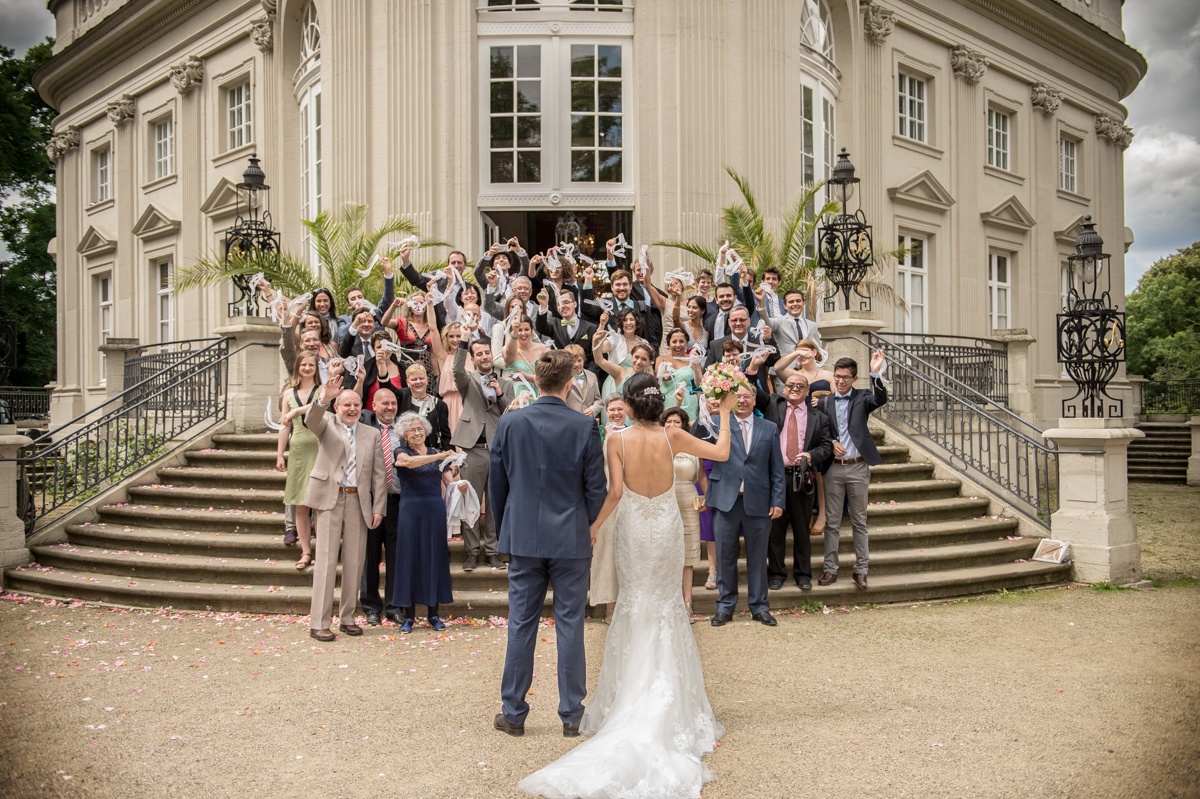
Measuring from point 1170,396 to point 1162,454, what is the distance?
644cm

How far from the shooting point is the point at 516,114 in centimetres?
1405

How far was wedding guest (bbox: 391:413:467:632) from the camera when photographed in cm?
666

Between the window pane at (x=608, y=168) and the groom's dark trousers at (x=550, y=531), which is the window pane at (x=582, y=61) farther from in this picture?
the groom's dark trousers at (x=550, y=531)

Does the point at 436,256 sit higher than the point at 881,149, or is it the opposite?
the point at 881,149

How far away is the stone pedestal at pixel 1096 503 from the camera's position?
852cm

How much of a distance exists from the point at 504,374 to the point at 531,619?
344cm

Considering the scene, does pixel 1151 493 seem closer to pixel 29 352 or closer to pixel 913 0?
pixel 913 0

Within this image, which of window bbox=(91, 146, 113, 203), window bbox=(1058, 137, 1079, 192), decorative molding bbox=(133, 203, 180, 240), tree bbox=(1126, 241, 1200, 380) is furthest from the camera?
tree bbox=(1126, 241, 1200, 380)

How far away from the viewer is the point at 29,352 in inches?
1252

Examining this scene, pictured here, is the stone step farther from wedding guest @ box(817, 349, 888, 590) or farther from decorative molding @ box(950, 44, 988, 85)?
decorative molding @ box(950, 44, 988, 85)

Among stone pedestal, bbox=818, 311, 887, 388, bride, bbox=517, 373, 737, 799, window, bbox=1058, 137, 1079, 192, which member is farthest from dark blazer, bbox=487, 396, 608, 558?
window, bbox=1058, 137, 1079, 192

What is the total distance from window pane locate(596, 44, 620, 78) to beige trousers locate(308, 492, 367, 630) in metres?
9.69

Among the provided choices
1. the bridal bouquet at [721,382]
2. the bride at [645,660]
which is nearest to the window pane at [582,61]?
the bridal bouquet at [721,382]

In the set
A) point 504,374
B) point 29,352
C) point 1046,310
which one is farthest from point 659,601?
point 29,352
